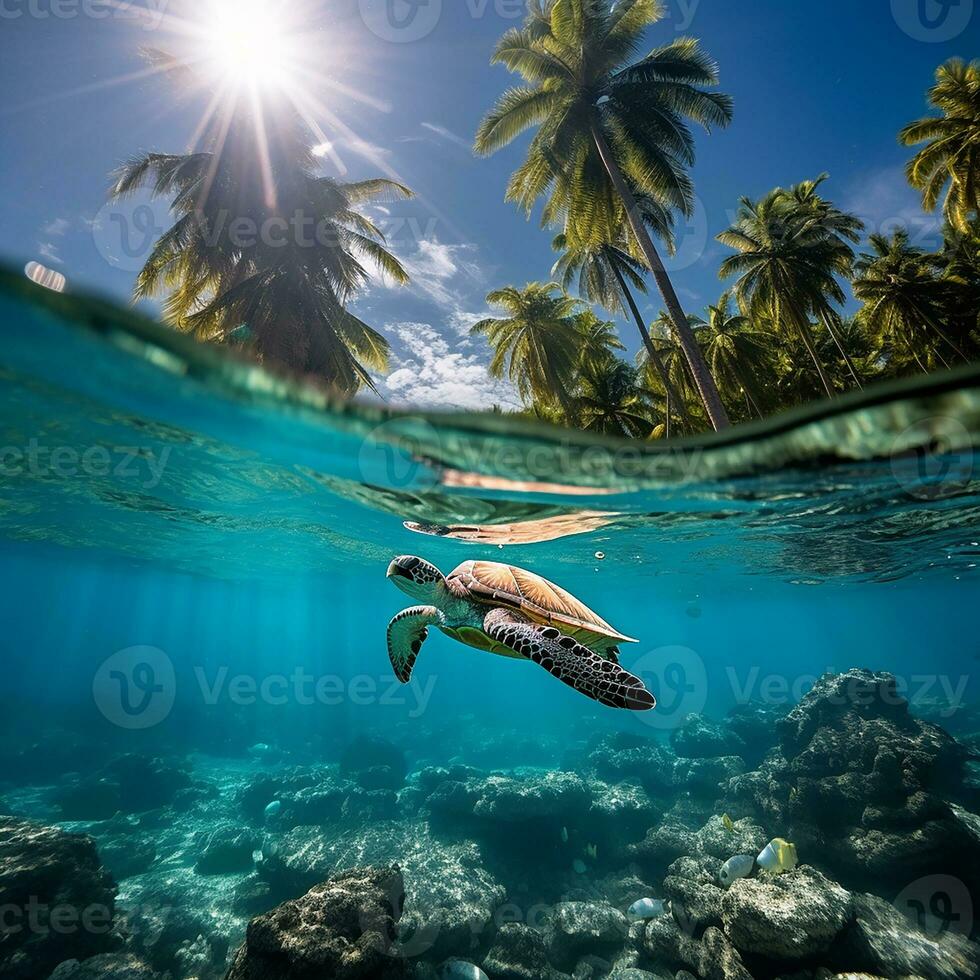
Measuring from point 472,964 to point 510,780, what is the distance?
799cm

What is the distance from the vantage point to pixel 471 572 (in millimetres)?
5559

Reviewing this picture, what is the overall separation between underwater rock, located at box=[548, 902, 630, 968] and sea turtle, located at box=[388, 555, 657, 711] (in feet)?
23.7

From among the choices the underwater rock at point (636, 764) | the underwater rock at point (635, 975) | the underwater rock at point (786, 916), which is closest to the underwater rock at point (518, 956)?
the underwater rock at point (635, 975)

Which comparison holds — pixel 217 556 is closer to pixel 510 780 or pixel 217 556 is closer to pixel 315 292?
pixel 315 292

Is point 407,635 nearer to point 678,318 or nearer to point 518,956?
point 518,956

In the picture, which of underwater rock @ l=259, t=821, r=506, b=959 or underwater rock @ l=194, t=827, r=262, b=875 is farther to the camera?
underwater rock @ l=194, t=827, r=262, b=875

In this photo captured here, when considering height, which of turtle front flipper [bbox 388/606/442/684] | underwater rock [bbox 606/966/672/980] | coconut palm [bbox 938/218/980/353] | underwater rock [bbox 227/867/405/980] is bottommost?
underwater rock [bbox 606/966/672/980]

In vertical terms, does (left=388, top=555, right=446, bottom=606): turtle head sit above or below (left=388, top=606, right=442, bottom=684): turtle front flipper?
above

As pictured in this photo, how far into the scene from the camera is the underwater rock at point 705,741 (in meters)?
20.8

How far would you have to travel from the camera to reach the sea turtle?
3.99 meters

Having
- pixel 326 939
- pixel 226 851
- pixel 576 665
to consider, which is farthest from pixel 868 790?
pixel 226 851

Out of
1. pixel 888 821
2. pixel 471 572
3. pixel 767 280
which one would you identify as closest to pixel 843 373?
pixel 767 280

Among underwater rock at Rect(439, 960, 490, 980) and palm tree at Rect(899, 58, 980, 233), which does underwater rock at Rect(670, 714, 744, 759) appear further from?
palm tree at Rect(899, 58, 980, 233)

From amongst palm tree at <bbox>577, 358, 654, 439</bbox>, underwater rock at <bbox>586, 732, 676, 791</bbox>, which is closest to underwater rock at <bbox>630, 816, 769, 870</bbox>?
underwater rock at <bbox>586, 732, 676, 791</bbox>
